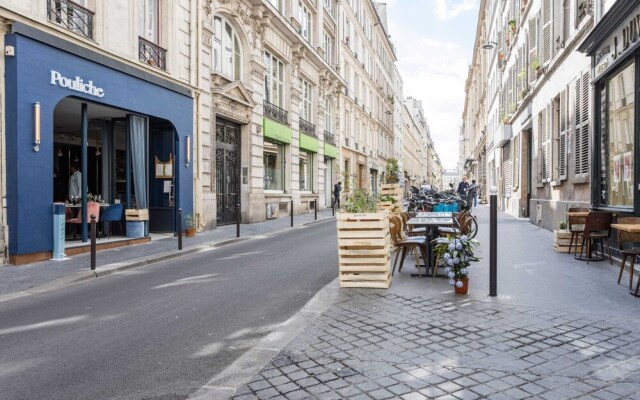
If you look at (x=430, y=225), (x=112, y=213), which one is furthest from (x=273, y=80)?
(x=430, y=225)

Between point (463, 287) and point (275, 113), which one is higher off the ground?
point (275, 113)

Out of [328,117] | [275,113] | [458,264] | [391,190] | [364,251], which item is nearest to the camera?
[458,264]

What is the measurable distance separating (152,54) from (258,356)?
11003mm

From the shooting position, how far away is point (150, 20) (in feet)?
42.3

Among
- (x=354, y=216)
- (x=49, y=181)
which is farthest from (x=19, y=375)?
(x=49, y=181)

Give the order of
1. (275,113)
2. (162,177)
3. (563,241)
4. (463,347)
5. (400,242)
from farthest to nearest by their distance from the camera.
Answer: (275,113), (162,177), (563,241), (400,242), (463,347)

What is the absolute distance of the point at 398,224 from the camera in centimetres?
754

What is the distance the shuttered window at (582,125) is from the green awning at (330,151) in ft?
58.9

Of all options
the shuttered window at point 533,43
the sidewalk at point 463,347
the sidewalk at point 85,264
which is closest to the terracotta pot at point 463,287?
the sidewalk at point 463,347

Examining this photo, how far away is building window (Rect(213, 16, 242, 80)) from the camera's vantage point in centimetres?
1608

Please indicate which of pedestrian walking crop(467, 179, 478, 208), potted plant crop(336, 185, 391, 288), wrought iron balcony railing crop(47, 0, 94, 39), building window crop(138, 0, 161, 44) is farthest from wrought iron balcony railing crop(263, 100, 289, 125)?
potted plant crop(336, 185, 391, 288)

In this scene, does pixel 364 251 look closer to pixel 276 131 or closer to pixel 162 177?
pixel 162 177

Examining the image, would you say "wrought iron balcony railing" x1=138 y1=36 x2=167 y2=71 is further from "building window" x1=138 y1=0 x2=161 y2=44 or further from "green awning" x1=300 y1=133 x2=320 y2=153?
"green awning" x1=300 y1=133 x2=320 y2=153

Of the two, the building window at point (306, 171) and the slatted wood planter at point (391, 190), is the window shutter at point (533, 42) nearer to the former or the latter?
the slatted wood planter at point (391, 190)
